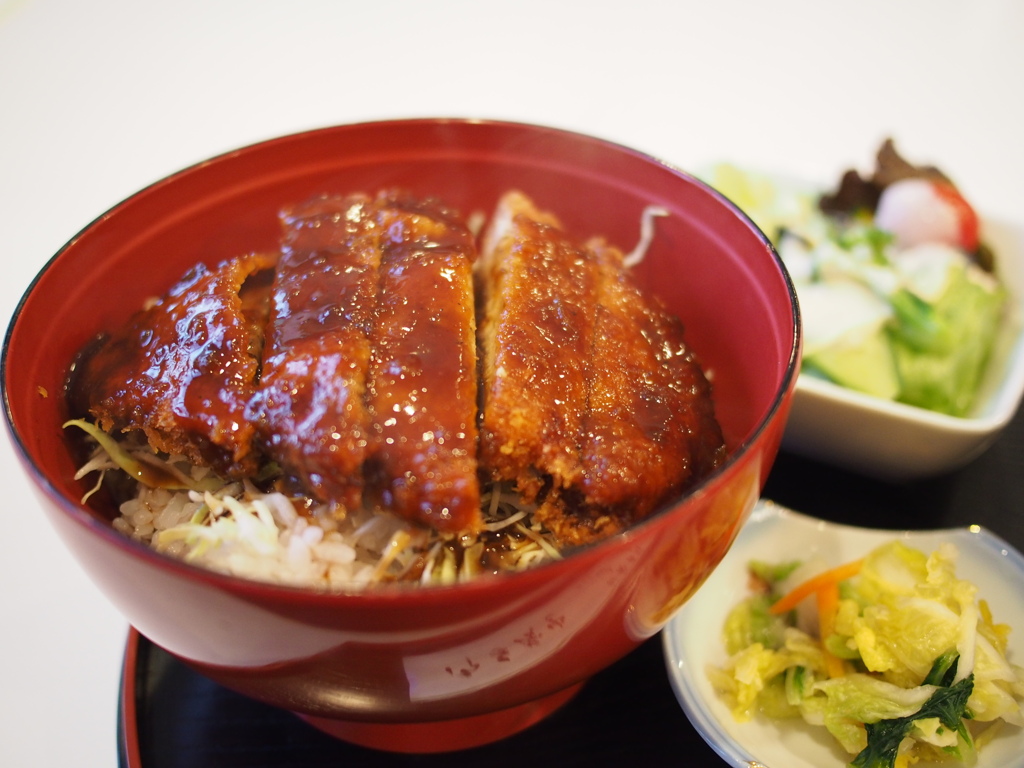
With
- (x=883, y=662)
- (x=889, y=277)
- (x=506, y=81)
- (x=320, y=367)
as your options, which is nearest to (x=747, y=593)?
(x=883, y=662)

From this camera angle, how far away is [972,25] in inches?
183

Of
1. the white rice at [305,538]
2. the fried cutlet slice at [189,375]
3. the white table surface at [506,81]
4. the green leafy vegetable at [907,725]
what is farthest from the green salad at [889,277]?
the fried cutlet slice at [189,375]

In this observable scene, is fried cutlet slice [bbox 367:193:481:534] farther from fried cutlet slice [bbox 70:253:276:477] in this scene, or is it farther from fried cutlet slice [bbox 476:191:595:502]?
fried cutlet slice [bbox 70:253:276:477]

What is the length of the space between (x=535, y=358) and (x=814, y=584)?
0.88 metres

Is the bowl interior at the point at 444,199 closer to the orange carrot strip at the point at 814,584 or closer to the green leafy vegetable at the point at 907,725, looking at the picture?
the orange carrot strip at the point at 814,584

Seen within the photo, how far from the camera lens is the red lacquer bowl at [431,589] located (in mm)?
972

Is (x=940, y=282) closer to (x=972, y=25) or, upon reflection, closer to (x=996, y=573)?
(x=996, y=573)

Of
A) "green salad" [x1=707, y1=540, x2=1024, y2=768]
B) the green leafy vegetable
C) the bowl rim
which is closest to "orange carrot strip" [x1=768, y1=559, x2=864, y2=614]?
"green salad" [x1=707, y1=540, x2=1024, y2=768]

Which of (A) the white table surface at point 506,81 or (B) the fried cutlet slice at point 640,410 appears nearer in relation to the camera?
(B) the fried cutlet slice at point 640,410

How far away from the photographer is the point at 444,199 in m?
2.15

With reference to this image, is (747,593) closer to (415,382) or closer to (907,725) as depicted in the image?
(907,725)

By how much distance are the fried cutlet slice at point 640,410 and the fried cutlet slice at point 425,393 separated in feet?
0.78

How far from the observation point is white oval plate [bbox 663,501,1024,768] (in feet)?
4.84

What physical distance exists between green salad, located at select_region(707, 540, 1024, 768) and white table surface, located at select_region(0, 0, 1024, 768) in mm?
1847
